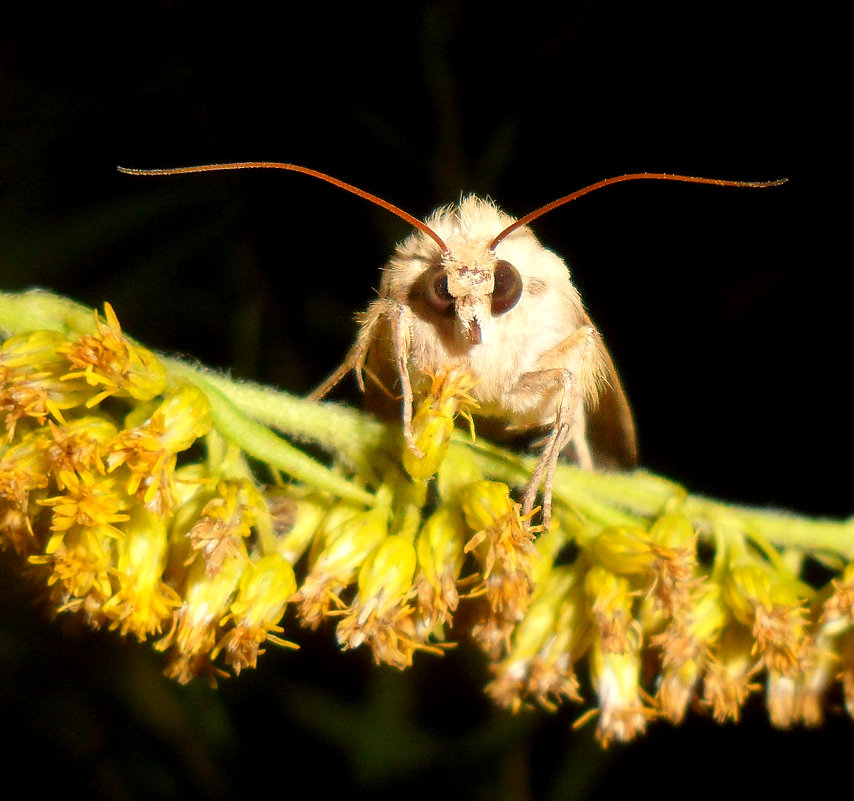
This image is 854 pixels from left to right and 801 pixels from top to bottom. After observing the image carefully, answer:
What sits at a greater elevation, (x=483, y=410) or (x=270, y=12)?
(x=270, y=12)

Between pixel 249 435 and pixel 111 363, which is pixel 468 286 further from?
pixel 111 363

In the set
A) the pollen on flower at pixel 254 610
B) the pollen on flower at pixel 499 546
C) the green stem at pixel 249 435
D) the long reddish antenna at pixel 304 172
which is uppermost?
the long reddish antenna at pixel 304 172

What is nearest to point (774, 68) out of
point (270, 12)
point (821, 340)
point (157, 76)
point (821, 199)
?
point (821, 199)

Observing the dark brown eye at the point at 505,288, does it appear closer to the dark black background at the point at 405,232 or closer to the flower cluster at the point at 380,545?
the flower cluster at the point at 380,545

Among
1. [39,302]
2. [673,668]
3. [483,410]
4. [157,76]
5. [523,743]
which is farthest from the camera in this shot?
[157,76]

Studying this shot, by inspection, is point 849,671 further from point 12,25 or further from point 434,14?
point 12,25

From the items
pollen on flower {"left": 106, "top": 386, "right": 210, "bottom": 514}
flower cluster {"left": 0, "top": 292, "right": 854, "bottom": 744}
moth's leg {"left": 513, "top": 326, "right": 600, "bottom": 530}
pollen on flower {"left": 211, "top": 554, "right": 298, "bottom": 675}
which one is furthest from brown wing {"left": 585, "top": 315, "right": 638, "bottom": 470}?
pollen on flower {"left": 106, "top": 386, "right": 210, "bottom": 514}

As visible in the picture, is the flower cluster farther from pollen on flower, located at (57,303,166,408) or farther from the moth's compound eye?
the moth's compound eye

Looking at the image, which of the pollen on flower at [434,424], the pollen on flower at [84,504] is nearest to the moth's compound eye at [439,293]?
the pollen on flower at [434,424]
